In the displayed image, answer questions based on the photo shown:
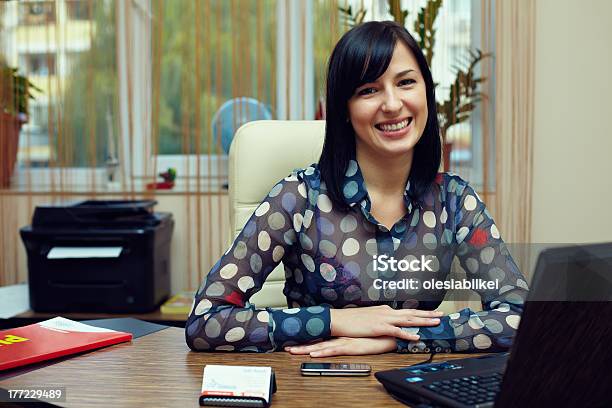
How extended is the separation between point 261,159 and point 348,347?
65 cm

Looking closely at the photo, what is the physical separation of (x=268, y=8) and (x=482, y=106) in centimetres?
95

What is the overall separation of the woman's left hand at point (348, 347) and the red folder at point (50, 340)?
1.06ft

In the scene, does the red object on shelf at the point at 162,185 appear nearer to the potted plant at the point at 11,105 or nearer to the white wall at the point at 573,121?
the potted plant at the point at 11,105

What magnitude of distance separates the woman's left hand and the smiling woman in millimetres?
88

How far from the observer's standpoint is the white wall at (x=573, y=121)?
292 centimetres

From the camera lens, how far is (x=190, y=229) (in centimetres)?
302

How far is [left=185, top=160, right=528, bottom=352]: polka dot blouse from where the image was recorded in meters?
1.34

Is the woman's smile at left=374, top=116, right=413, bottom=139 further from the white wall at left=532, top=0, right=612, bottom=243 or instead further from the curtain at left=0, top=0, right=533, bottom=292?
the white wall at left=532, top=0, right=612, bottom=243

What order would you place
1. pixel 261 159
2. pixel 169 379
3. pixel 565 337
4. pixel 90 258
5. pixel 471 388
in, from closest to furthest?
pixel 565 337 → pixel 471 388 → pixel 169 379 → pixel 261 159 → pixel 90 258

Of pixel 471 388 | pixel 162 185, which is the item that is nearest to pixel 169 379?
pixel 471 388

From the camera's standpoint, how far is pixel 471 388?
36.8 inches

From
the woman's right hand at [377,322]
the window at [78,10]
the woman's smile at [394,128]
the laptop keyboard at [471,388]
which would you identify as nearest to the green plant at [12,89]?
the window at [78,10]

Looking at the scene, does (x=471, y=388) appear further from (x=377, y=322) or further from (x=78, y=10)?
(x=78, y=10)

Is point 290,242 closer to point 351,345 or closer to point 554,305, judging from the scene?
point 351,345
